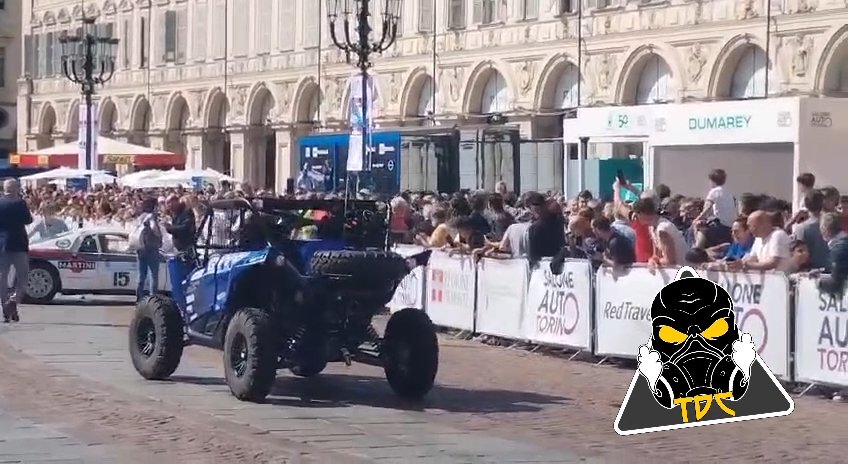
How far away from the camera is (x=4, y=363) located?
16.3 m

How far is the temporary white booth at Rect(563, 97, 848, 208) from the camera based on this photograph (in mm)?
21797

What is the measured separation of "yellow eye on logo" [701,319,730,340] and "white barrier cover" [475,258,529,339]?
12.0 m

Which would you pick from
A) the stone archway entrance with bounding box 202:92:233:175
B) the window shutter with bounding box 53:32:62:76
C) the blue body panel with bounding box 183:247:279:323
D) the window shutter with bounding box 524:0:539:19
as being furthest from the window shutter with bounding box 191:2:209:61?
the blue body panel with bounding box 183:247:279:323

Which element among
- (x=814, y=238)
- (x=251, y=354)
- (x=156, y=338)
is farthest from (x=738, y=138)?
(x=251, y=354)

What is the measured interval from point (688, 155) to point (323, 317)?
11.7 m

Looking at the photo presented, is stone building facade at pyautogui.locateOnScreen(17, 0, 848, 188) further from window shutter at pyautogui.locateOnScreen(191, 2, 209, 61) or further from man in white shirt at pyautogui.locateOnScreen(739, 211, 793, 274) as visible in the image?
man in white shirt at pyautogui.locateOnScreen(739, 211, 793, 274)

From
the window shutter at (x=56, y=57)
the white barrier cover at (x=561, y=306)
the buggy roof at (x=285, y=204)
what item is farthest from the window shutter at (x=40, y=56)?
the buggy roof at (x=285, y=204)

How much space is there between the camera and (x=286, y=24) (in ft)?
187

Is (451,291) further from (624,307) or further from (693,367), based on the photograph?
(693,367)

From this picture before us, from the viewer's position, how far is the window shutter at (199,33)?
61.9 metres

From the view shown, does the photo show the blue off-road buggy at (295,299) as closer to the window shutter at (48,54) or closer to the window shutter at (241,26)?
the window shutter at (241,26)

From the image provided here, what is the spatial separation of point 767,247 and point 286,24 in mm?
43405

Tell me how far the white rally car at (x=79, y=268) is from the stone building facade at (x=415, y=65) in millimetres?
16165

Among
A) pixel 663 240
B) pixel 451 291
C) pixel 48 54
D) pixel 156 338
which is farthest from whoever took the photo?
pixel 48 54
